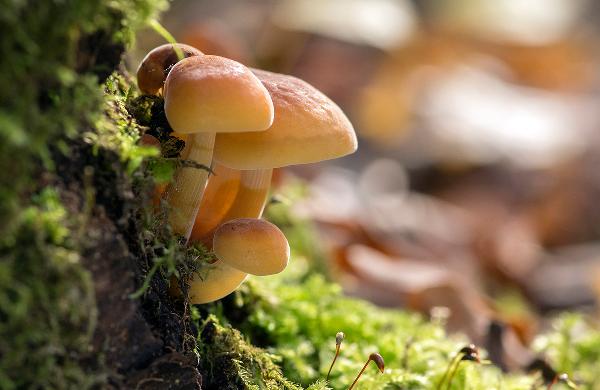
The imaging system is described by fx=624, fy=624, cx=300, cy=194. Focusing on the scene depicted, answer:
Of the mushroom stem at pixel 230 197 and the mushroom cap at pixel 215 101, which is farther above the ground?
the mushroom cap at pixel 215 101

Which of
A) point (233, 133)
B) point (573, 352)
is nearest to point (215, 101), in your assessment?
point (233, 133)

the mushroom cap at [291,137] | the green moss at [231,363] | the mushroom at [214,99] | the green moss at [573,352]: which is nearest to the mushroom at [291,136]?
the mushroom cap at [291,137]

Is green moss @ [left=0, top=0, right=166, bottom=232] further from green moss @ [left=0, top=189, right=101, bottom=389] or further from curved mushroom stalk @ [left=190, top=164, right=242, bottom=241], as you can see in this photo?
curved mushroom stalk @ [left=190, top=164, right=242, bottom=241]

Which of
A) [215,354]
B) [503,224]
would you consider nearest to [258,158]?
[215,354]

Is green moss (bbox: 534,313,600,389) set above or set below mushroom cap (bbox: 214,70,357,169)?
below

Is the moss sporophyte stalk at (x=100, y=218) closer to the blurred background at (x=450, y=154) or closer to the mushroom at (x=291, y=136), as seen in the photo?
the mushroom at (x=291, y=136)

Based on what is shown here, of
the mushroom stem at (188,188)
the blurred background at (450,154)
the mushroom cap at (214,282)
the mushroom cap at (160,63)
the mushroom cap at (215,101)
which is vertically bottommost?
the mushroom cap at (214,282)

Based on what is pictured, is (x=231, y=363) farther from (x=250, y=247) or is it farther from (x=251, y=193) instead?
(x=251, y=193)

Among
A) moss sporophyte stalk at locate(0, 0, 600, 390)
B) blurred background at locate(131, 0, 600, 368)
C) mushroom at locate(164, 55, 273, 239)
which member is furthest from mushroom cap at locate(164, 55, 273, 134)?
blurred background at locate(131, 0, 600, 368)
